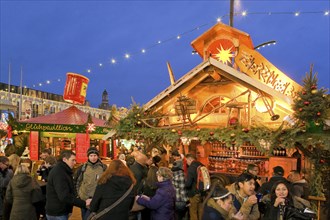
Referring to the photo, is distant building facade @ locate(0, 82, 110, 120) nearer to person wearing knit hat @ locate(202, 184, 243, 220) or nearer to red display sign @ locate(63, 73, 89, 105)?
red display sign @ locate(63, 73, 89, 105)

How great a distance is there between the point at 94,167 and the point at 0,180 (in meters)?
2.19

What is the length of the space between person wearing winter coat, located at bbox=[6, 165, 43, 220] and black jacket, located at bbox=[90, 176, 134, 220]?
6.27ft

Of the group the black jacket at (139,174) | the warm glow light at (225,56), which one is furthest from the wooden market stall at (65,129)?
the black jacket at (139,174)

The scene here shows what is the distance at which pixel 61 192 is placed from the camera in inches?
199

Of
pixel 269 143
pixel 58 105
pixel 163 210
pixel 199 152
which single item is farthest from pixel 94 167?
pixel 58 105

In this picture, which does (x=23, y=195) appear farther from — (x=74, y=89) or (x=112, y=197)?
(x=74, y=89)

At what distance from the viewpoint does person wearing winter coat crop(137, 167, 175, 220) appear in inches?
207

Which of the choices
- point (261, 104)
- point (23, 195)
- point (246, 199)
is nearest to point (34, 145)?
point (261, 104)

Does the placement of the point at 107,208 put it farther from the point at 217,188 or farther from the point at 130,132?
the point at 130,132

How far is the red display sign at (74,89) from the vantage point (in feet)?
65.6

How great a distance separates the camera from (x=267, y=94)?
35.0ft

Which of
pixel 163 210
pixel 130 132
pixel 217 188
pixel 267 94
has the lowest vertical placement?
pixel 163 210

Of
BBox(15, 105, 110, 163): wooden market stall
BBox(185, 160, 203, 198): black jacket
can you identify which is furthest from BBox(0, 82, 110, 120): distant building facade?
BBox(185, 160, 203, 198): black jacket

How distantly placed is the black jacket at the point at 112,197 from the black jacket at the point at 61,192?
2.16 feet
